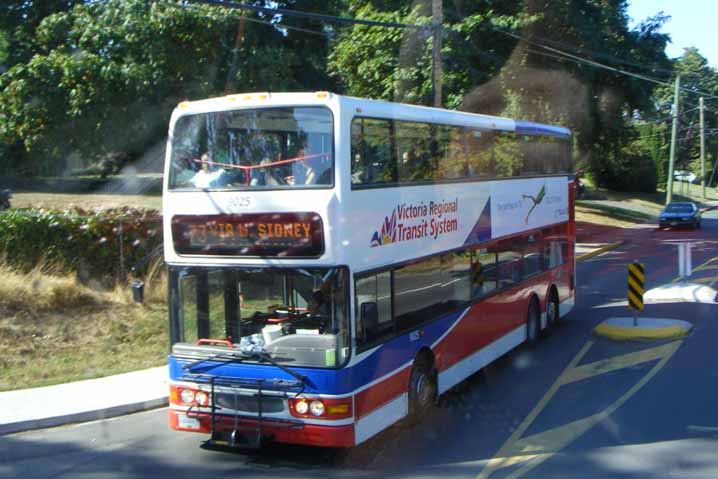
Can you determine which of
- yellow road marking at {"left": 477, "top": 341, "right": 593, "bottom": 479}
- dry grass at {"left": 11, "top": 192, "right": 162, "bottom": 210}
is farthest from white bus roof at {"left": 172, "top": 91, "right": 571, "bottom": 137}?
dry grass at {"left": 11, "top": 192, "right": 162, "bottom": 210}

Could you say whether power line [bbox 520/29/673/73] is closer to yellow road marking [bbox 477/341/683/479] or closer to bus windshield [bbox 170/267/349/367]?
yellow road marking [bbox 477/341/683/479]

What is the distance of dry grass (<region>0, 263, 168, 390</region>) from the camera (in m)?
12.0

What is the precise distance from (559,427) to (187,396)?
439 centimetres

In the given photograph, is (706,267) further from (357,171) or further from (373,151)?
(357,171)

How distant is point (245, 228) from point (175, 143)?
1469mm

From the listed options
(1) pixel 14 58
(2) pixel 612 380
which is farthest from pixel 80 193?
(2) pixel 612 380

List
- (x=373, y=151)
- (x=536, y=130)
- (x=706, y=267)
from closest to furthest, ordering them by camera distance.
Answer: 1. (x=373, y=151)
2. (x=536, y=130)
3. (x=706, y=267)

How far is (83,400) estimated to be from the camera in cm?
1042

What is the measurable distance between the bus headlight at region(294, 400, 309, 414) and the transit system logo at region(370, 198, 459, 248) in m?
1.81

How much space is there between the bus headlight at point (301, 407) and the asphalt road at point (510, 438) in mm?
700

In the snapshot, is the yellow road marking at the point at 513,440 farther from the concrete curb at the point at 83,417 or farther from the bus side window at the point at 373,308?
the concrete curb at the point at 83,417

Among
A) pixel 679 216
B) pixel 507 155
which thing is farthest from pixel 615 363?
pixel 679 216

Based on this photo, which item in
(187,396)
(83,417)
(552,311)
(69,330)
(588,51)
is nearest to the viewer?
(187,396)

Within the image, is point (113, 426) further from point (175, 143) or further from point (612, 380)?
point (612, 380)
